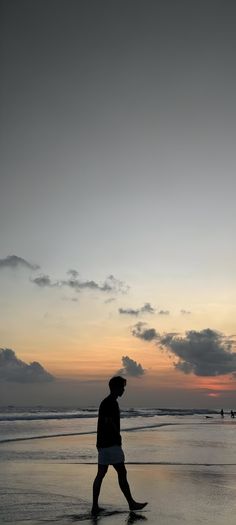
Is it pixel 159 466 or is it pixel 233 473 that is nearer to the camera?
pixel 233 473

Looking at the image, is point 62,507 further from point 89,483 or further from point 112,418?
point 89,483

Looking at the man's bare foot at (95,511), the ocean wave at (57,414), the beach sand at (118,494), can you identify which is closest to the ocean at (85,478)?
the beach sand at (118,494)

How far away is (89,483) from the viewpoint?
1077cm

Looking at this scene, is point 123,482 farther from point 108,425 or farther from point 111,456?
point 108,425

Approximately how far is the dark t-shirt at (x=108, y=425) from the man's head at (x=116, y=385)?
0.38 ft

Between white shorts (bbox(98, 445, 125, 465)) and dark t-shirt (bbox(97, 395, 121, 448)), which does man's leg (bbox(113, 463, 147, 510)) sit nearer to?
white shorts (bbox(98, 445, 125, 465))

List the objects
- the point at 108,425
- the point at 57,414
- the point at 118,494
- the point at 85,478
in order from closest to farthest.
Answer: the point at 108,425, the point at 118,494, the point at 85,478, the point at 57,414

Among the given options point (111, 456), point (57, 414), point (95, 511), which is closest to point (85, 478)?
point (95, 511)

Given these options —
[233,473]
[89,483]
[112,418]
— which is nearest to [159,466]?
[233,473]

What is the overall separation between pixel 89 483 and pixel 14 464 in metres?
4.13

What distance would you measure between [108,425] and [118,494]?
255 cm

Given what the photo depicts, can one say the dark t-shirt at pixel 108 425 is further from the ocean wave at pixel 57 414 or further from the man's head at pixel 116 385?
the ocean wave at pixel 57 414

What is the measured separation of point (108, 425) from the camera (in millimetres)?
7859

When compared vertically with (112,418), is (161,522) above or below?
below
